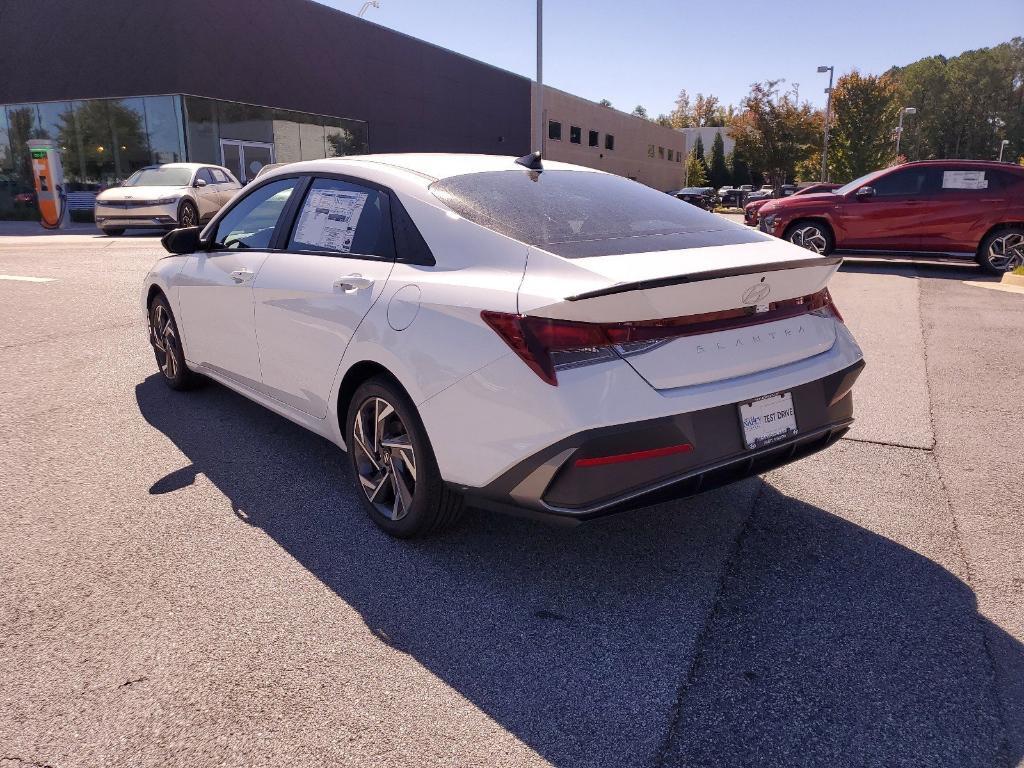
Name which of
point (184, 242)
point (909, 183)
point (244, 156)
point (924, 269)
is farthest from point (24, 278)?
point (244, 156)

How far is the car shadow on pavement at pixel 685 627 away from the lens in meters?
2.18

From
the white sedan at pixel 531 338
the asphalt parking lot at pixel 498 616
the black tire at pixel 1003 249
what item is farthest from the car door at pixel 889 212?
the white sedan at pixel 531 338

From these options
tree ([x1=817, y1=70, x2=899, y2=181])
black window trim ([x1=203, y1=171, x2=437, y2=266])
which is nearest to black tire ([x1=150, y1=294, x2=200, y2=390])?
black window trim ([x1=203, y1=171, x2=437, y2=266])

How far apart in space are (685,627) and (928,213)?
41.4 ft

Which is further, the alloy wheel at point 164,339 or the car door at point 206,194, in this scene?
the car door at point 206,194

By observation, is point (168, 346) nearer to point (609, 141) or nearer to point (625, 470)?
point (625, 470)

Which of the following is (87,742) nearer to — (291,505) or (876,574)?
(291,505)

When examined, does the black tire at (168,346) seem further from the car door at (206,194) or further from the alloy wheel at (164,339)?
the car door at (206,194)

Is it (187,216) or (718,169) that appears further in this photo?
(718,169)

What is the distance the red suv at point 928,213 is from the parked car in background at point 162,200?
1235 cm

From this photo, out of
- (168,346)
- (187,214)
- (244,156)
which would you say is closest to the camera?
(168,346)

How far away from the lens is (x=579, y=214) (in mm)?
3291

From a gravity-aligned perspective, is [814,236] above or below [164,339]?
above

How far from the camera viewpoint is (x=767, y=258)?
9.90 ft
